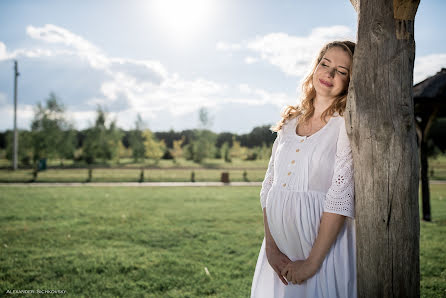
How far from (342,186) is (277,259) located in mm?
717

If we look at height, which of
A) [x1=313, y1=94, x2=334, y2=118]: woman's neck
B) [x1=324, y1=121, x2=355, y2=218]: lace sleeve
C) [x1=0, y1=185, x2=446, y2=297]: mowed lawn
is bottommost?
[x1=0, y1=185, x2=446, y2=297]: mowed lawn

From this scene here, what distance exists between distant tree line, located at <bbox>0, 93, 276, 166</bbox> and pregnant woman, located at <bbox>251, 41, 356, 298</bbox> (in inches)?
1047

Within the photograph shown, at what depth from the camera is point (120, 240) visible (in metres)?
6.13

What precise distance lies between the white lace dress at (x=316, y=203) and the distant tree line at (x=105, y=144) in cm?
2666

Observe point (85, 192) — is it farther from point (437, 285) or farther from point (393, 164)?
point (393, 164)

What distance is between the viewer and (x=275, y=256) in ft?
7.49

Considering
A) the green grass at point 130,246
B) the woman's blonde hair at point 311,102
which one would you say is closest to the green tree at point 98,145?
the green grass at point 130,246

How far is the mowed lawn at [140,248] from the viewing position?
13.7 ft

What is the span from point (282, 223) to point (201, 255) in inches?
134

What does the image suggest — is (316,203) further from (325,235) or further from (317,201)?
(325,235)

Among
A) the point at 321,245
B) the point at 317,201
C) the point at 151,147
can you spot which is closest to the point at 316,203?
the point at 317,201

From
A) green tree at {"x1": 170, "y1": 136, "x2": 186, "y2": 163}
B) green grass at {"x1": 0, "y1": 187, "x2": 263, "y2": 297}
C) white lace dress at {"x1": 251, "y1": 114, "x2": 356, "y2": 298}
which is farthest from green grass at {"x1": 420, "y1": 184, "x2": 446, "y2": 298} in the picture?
green tree at {"x1": 170, "y1": 136, "x2": 186, "y2": 163}

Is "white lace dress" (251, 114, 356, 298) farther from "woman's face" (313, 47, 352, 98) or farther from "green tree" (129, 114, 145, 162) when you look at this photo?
"green tree" (129, 114, 145, 162)

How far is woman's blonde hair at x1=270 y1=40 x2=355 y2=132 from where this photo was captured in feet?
7.16
